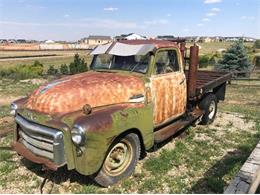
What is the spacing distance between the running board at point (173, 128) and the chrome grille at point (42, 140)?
191 centimetres

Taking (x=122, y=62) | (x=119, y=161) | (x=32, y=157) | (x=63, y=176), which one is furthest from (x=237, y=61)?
(x=32, y=157)

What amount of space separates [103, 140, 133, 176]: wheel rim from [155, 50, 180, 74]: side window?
1620 millimetres

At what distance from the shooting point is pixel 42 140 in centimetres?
423

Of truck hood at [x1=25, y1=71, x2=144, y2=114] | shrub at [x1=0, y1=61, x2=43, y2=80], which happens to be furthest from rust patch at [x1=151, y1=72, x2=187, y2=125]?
shrub at [x1=0, y1=61, x2=43, y2=80]

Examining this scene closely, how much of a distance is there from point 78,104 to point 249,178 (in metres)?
2.53

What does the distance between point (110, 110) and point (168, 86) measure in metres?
1.73

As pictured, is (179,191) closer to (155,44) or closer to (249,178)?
(249,178)

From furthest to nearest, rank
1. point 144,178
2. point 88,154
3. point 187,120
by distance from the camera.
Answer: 1. point 187,120
2. point 144,178
3. point 88,154

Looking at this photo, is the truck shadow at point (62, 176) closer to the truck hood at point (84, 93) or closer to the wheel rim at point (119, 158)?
the wheel rim at point (119, 158)

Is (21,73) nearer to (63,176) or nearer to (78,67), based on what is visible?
(78,67)

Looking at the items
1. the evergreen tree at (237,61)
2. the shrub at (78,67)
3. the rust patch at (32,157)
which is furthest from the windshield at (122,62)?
the evergreen tree at (237,61)

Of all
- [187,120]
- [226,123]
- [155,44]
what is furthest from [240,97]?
[155,44]

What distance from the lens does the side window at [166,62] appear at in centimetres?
568

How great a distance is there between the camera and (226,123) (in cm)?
817
